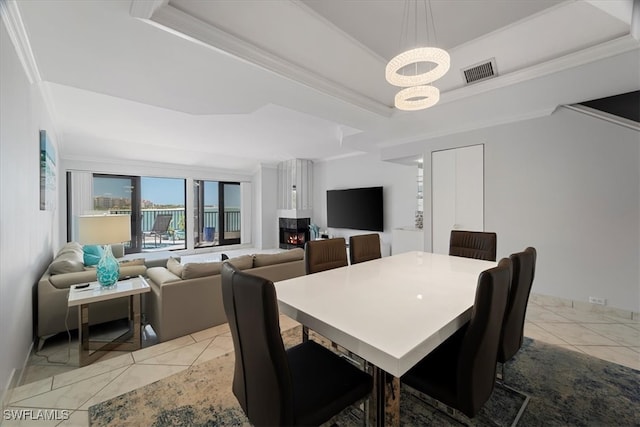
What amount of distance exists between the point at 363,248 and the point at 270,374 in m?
1.91

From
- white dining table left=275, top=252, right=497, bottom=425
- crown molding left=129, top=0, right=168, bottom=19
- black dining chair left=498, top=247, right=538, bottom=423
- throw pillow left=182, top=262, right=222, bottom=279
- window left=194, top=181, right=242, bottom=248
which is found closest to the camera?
white dining table left=275, top=252, right=497, bottom=425

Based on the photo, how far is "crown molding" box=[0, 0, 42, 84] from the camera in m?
1.62

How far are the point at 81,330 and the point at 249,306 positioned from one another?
7.03ft

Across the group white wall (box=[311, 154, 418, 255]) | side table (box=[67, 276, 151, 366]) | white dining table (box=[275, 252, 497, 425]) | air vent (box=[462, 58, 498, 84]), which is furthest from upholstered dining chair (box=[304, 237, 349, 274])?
white wall (box=[311, 154, 418, 255])

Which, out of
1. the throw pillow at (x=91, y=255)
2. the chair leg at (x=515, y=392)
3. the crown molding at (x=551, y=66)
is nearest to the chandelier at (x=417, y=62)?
the crown molding at (x=551, y=66)

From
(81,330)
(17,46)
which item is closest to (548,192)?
(81,330)

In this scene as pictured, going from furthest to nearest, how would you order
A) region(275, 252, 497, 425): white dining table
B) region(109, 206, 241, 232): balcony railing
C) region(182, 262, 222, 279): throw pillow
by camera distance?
region(109, 206, 241, 232): balcony railing, region(182, 262, 222, 279): throw pillow, region(275, 252, 497, 425): white dining table

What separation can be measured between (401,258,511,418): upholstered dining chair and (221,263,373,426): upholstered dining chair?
33 centimetres

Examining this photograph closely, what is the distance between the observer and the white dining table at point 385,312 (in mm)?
999

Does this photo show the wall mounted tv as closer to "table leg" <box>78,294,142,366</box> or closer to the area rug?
the area rug

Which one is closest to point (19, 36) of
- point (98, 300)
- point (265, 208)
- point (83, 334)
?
point (98, 300)

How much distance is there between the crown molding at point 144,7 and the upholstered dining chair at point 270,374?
1804 millimetres

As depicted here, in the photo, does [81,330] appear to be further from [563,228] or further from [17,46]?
[563,228]

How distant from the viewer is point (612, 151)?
297cm
